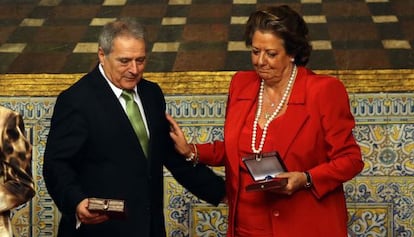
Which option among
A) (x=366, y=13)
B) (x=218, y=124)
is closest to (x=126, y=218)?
(x=218, y=124)

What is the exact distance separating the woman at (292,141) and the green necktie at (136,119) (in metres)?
0.40

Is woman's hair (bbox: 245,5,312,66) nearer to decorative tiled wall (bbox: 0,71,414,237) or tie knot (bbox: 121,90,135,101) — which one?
tie knot (bbox: 121,90,135,101)

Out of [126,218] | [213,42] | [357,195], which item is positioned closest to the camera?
[126,218]

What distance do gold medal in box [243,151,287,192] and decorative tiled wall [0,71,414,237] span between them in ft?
7.36

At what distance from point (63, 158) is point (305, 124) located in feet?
3.77

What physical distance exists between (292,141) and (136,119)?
76 cm

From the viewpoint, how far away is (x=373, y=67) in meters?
7.36

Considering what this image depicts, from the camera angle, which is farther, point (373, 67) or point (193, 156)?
point (373, 67)

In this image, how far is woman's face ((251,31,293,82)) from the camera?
16.0ft

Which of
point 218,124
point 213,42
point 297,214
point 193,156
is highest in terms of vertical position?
point 213,42

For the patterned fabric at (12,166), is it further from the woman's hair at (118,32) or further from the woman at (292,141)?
the woman at (292,141)

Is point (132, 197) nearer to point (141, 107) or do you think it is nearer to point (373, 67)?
point (141, 107)

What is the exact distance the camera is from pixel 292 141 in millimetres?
4891

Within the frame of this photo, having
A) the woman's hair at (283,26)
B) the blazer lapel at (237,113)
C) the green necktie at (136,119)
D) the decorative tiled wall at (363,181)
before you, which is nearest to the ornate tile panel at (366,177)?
the decorative tiled wall at (363,181)
